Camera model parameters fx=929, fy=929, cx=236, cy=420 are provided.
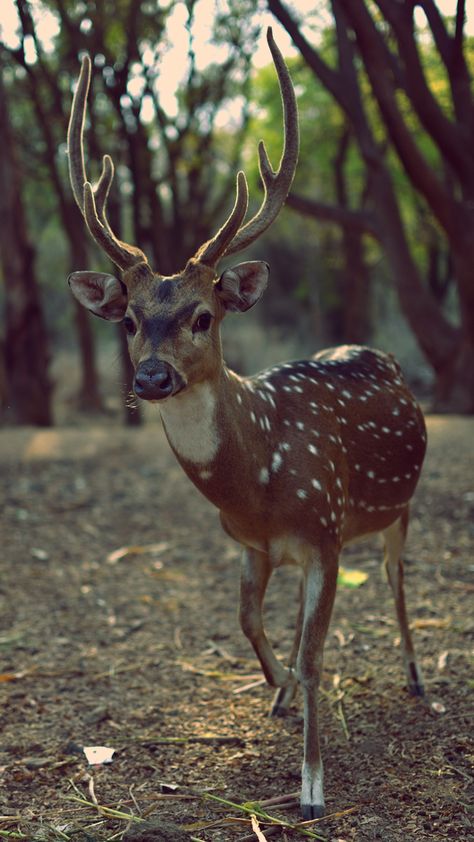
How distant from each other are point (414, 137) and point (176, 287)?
6.69 metres

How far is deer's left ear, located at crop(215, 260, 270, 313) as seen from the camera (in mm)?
3393

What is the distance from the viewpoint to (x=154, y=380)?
118 inches

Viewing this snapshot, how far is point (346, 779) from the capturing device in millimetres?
3396

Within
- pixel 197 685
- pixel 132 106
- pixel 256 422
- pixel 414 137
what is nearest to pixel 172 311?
pixel 256 422

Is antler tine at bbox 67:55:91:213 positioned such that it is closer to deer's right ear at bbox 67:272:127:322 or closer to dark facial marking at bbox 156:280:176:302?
deer's right ear at bbox 67:272:127:322

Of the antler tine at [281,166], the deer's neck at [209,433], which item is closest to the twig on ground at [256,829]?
the deer's neck at [209,433]

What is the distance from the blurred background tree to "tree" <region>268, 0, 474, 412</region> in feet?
0.06

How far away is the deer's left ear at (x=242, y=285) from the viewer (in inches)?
134

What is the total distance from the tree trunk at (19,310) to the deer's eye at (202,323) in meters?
7.97

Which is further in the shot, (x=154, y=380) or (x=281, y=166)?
(x=281, y=166)

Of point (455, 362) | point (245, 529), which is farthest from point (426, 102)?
point (245, 529)

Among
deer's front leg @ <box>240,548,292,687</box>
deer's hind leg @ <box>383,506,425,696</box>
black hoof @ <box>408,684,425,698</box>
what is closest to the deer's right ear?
deer's front leg @ <box>240,548,292,687</box>

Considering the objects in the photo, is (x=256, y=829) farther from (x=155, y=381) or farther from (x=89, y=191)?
(x=89, y=191)

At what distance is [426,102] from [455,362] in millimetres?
3155
